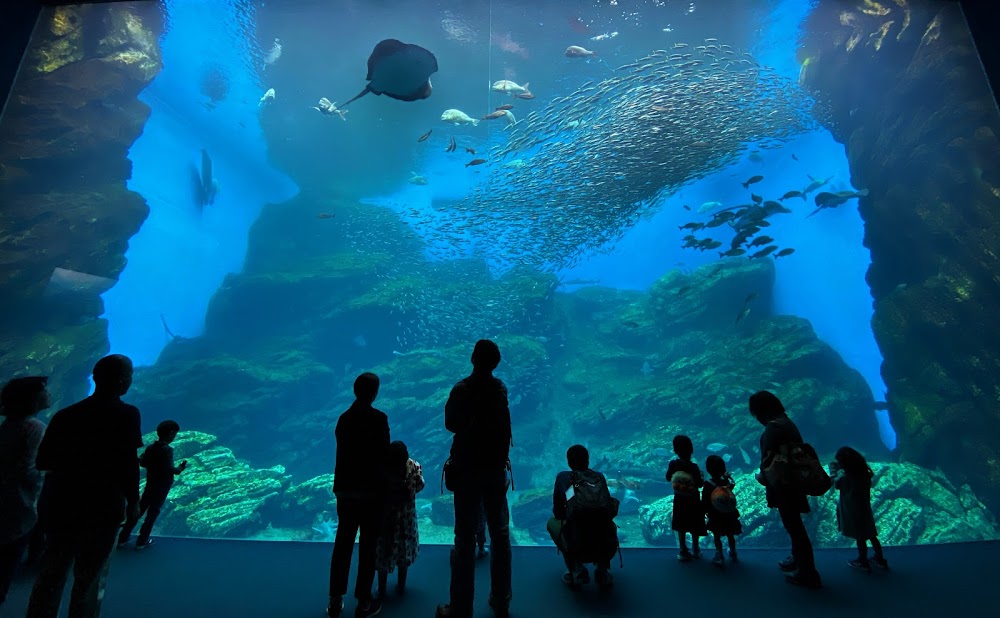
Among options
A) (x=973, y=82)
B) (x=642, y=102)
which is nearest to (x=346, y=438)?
(x=973, y=82)

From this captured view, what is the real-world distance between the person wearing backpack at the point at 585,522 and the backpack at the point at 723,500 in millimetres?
1040

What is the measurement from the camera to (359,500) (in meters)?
2.35

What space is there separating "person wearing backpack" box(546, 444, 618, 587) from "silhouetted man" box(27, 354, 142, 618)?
254 cm

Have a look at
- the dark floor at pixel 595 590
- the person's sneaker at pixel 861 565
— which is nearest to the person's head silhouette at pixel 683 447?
the dark floor at pixel 595 590

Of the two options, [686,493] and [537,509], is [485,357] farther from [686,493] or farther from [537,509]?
[537,509]

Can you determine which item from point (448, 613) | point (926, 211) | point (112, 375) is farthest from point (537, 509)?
point (926, 211)

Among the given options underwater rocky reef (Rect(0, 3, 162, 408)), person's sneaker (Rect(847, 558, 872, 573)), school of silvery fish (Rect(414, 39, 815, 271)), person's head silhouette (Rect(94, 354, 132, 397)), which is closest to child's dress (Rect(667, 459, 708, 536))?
person's sneaker (Rect(847, 558, 872, 573))

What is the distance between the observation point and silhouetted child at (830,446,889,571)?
10.2 feet

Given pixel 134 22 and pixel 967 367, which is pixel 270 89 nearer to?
pixel 134 22

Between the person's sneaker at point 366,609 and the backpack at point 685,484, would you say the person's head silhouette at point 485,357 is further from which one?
the backpack at point 685,484

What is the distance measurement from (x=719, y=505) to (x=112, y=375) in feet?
14.1

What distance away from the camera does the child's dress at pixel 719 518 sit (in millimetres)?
3256

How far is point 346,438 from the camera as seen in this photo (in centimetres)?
240

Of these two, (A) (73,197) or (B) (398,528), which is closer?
(B) (398,528)
